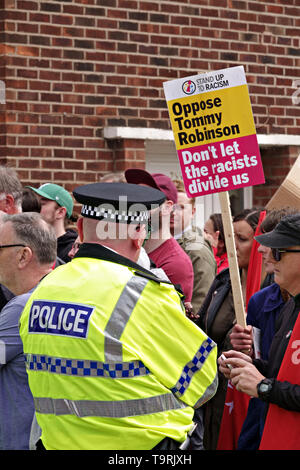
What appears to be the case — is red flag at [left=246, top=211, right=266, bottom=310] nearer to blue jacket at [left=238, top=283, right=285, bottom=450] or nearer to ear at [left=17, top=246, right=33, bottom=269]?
blue jacket at [left=238, top=283, right=285, bottom=450]

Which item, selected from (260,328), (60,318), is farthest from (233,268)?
(60,318)

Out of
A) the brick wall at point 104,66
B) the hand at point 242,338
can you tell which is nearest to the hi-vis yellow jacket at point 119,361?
the hand at point 242,338

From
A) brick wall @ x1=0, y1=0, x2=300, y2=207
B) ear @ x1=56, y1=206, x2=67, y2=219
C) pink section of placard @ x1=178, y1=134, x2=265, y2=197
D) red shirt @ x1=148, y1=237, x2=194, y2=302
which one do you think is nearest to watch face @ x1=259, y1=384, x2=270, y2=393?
pink section of placard @ x1=178, y1=134, x2=265, y2=197

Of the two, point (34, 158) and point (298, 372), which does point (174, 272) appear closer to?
point (298, 372)

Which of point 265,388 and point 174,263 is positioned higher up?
point 174,263

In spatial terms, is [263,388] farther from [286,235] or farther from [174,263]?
[174,263]

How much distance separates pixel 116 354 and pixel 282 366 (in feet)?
3.39

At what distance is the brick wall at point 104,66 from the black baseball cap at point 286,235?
13.6ft

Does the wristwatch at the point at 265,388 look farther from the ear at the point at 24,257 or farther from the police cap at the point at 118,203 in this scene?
the ear at the point at 24,257

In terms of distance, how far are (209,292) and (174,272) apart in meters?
0.45

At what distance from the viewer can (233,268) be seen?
4.47m

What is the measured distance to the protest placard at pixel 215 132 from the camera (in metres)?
4.78

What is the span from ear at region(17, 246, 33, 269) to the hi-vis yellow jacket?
3.30ft

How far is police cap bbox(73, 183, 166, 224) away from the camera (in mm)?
3244
